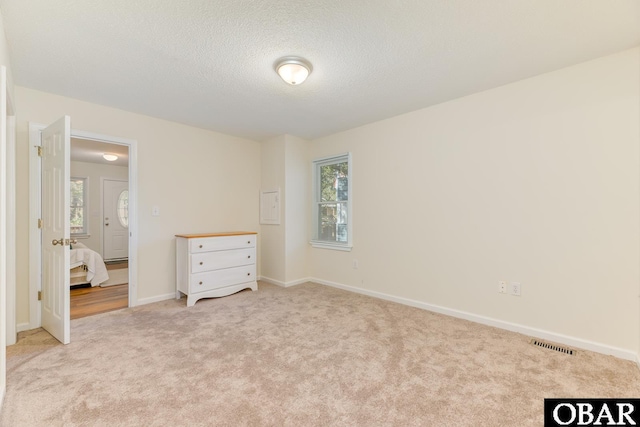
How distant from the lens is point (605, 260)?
2268 millimetres

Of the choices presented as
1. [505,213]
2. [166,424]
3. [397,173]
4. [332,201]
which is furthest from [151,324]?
[505,213]

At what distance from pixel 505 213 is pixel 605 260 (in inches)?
30.5

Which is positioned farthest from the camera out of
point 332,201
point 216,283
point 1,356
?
point 332,201

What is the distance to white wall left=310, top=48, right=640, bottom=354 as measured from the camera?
2211mm

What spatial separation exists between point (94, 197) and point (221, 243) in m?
4.99

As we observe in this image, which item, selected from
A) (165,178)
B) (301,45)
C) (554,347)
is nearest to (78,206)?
(165,178)

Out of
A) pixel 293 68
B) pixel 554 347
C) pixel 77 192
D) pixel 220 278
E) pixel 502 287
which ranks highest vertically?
pixel 293 68

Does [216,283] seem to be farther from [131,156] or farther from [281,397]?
[281,397]

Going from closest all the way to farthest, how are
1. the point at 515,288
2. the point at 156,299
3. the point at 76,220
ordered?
the point at 515,288 < the point at 156,299 < the point at 76,220

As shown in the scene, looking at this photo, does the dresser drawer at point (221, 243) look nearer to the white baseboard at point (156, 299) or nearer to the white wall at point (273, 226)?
the white wall at point (273, 226)

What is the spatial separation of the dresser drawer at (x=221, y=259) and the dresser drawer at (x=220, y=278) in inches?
2.4

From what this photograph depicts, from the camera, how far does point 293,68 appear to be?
2.26 metres

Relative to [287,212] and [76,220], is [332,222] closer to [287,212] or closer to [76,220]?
[287,212]

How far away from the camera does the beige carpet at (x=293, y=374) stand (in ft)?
5.21
